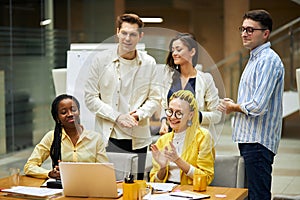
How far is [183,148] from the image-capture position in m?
3.04

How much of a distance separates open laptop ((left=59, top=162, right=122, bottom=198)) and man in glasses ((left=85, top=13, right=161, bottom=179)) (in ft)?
1.40

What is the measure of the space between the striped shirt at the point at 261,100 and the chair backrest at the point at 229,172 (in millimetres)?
295

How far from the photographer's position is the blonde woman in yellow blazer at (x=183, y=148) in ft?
9.64

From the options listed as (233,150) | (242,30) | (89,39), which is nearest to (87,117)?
(242,30)

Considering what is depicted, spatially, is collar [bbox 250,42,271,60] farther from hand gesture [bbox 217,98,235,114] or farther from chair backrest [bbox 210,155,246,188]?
chair backrest [bbox 210,155,246,188]

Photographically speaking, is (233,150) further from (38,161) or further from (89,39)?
(38,161)

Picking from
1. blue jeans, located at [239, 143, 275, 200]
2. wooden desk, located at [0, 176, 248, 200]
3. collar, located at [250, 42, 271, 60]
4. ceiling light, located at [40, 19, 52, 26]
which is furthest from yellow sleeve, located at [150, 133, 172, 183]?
ceiling light, located at [40, 19, 52, 26]

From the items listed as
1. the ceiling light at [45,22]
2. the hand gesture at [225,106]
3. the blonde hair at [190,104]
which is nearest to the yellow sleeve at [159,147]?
the blonde hair at [190,104]

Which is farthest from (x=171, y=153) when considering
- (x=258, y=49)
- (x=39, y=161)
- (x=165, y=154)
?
(x=258, y=49)

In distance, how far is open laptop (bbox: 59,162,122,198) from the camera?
8.68ft

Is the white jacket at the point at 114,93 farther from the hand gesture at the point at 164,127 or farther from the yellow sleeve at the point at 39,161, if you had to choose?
the yellow sleeve at the point at 39,161

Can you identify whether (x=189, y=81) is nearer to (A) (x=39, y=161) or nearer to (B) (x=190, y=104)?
(B) (x=190, y=104)

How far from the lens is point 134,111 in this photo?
306cm

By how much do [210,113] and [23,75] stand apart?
460 cm
